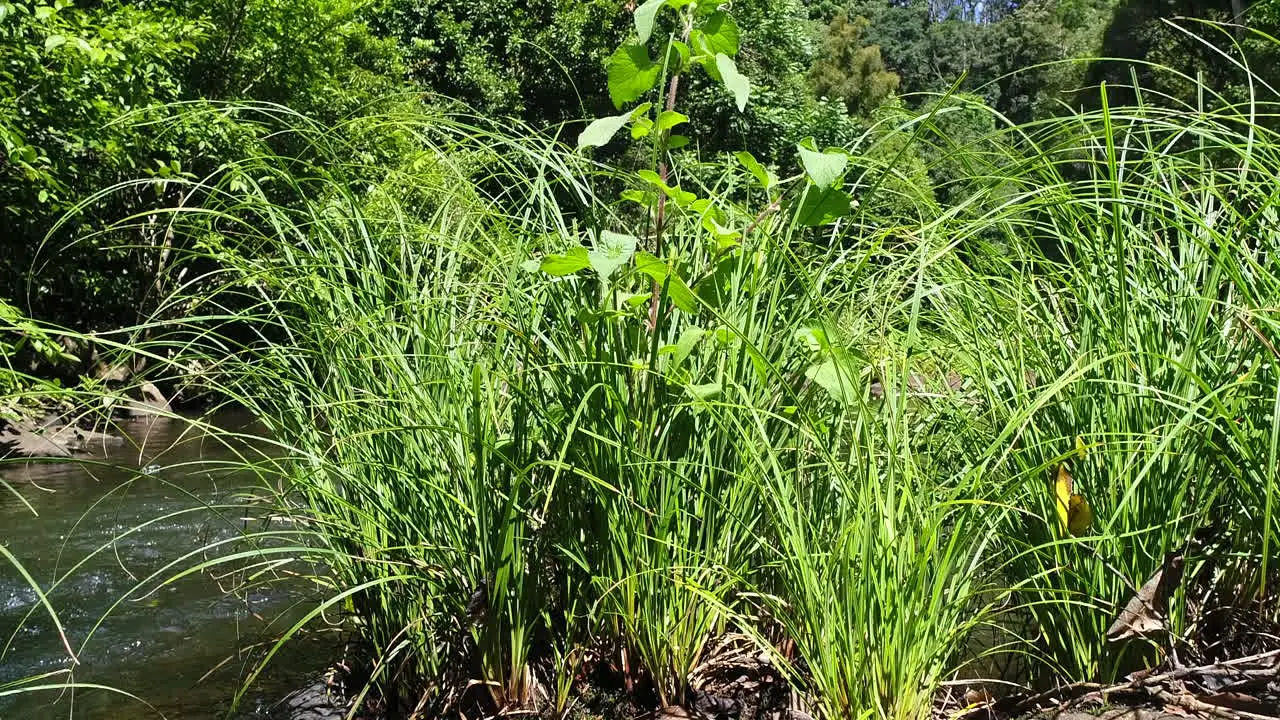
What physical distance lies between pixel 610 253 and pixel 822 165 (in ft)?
1.16

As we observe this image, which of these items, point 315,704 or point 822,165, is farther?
point 315,704

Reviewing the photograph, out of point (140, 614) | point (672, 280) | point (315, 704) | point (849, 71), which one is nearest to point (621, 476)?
point (672, 280)

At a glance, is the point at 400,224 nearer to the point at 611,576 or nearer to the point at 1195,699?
the point at 611,576

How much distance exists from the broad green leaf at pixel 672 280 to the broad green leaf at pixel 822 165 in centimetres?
26

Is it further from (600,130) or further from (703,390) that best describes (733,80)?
(703,390)

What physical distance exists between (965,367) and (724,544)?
611mm

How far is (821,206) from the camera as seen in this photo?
175cm

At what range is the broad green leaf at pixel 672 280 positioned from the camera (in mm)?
1629

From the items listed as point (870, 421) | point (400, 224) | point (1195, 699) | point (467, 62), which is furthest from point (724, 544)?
point (467, 62)

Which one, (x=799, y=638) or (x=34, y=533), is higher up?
(x=799, y=638)

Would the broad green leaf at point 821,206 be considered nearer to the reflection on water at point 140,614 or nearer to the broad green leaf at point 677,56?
the broad green leaf at point 677,56

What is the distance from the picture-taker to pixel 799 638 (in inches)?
58.9

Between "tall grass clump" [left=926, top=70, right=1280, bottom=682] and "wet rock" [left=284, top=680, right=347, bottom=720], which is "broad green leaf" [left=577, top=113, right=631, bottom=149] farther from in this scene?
"wet rock" [left=284, top=680, right=347, bottom=720]

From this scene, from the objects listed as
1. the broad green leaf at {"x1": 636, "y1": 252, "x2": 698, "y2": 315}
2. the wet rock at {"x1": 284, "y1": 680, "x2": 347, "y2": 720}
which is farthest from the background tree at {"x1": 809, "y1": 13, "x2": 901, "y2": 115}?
the broad green leaf at {"x1": 636, "y1": 252, "x2": 698, "y2": 315}
